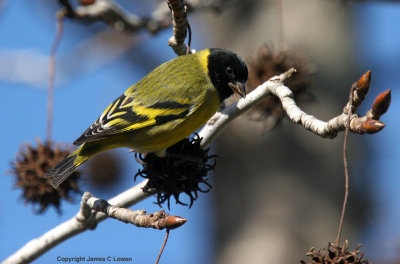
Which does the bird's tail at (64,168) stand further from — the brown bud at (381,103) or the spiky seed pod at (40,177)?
the brown bud at (381,103)

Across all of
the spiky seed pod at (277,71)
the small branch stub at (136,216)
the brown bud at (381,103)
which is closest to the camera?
the brown bud at (381,103)

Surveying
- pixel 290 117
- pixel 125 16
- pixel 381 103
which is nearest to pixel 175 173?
pixel 290 117

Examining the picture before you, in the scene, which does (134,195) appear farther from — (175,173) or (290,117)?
(290,117)

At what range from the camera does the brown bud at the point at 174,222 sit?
7.65ft

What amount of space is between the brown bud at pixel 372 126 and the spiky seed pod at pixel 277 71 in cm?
207

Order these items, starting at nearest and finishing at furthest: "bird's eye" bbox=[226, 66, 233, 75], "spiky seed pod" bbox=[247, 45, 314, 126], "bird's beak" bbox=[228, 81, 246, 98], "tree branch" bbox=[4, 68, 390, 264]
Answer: "tree branch" bbox=[4, 68, 390, 264], "bird's beak" bbox=[228, 81, 246, 98], "bird's eye" bbox=[226, 66, 233, 75], "spiky seed pod" bbox=[247, 45, 314, 126]

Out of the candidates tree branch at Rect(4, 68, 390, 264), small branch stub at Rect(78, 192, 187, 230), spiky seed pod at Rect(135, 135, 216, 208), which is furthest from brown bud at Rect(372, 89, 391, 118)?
spiky seed pod at Rect(135, 135, 216, 208)

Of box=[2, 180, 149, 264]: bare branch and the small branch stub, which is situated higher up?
box=[2, 180, 149, 264]: bare branch

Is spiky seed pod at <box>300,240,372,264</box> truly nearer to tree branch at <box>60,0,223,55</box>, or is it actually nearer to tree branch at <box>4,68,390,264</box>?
tree branch at <box>4,68,390,264</box>

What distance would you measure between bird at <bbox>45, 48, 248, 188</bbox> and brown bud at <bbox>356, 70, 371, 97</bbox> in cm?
146

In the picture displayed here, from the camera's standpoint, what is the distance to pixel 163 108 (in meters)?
3.93

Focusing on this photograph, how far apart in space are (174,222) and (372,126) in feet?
3.41

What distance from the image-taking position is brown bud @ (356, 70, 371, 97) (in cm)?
242

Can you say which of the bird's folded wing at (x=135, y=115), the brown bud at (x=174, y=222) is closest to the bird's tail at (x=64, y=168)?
the bird's folded wing at (x=135, y=115)
